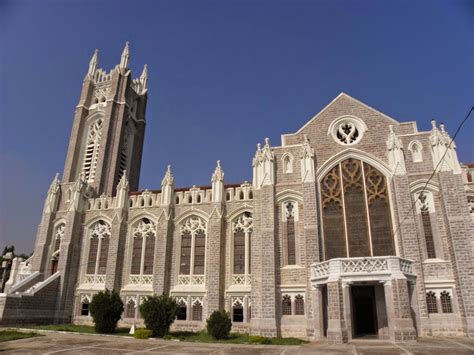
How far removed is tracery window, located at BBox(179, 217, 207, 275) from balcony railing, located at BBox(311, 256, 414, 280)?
10.8m

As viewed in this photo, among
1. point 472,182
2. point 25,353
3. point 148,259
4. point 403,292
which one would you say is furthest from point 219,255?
point 472,182

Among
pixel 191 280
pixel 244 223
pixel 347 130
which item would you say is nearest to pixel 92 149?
pixel 191 280

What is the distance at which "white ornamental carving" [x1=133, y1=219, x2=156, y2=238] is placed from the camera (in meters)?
30.0

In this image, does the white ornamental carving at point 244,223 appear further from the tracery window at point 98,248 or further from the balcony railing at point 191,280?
the tracery window at point 98,248

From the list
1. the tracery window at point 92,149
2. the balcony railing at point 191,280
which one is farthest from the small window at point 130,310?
the tracery window at point 92,149

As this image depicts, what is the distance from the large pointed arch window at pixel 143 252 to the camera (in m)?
28.7

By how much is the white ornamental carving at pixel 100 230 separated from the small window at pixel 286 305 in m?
16.6

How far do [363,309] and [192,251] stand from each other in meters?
13.1

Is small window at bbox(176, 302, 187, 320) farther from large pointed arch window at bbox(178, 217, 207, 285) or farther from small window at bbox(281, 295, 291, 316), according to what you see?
small window at bbox(281, 295, 291, 316)

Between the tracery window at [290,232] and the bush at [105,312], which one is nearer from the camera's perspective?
the bush at [105,312]

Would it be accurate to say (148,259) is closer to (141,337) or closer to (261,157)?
(141,337)

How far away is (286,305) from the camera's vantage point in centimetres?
2325

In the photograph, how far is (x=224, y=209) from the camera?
1109 inches

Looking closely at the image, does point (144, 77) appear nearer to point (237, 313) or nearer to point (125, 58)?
point (125, 58)
